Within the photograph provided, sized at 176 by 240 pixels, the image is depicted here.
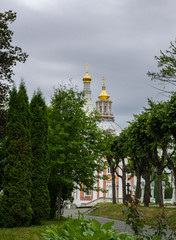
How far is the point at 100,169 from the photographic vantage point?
24359 millimetres

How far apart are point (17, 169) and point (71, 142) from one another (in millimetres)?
6928

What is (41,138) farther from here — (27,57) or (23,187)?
(27,57)

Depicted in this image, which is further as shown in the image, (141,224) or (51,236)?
(141,224)

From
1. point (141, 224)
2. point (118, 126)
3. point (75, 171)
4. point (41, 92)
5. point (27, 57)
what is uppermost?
point (118, 126)

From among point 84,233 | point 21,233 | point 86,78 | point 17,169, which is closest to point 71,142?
point 17,169

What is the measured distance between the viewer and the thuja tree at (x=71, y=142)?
70.1ft

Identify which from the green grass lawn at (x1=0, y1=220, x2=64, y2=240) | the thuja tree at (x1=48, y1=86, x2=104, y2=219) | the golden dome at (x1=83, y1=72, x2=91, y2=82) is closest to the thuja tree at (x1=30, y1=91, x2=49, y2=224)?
the green grass lawn at (x1=0, y1=220, x2=64, y2=240)

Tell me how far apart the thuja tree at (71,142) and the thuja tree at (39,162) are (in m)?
3.95

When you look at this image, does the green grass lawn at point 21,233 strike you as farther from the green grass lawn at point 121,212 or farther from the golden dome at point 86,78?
the golden dome at point 86,78

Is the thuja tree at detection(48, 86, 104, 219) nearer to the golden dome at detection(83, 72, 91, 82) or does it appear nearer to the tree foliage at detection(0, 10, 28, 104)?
the tree foliage at detection(0, 10, 28, 104)

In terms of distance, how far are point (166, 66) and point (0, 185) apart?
11333mm

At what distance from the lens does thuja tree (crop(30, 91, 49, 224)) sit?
1602cm

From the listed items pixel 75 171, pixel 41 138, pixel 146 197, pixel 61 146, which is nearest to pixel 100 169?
pixel 75 171

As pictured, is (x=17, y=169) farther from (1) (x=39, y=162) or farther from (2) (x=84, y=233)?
(2) (x=84, y=233)
